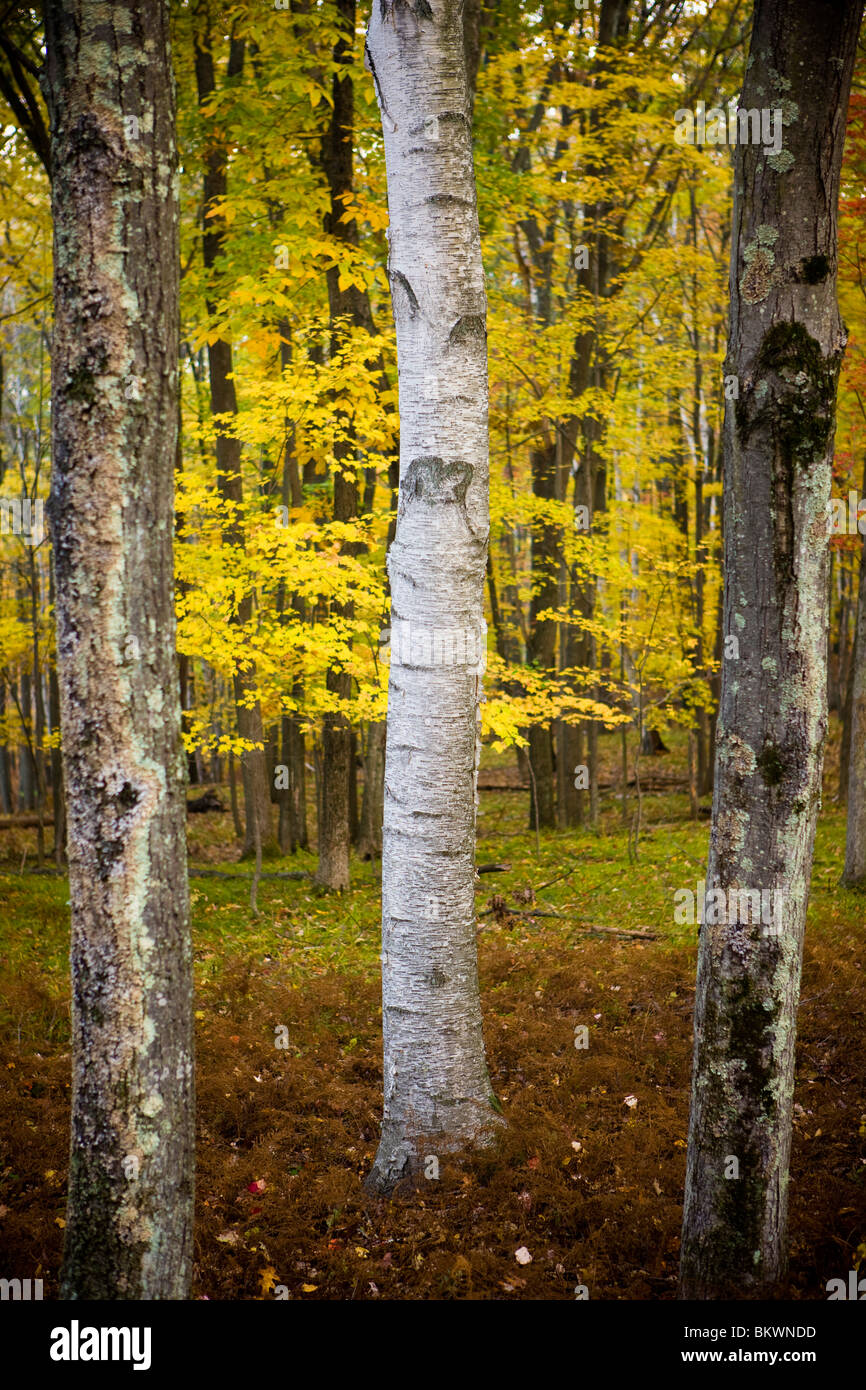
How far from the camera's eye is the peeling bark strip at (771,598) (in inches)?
127

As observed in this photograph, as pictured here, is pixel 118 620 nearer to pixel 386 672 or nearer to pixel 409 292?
pixel 409 292

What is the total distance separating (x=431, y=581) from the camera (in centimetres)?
455

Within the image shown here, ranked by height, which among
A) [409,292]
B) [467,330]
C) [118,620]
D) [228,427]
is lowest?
[118,620]

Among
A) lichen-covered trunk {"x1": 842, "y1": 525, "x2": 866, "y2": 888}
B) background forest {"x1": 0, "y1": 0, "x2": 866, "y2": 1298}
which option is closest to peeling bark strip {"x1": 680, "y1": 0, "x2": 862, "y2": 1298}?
background forest {"x1": 0, "y1": 0, "x2": 866, "y2": 1298}

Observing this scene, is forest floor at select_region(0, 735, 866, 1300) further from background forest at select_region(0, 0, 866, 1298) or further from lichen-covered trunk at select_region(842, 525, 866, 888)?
lichen-covered trunk at select_region(842, 525, 866, 888)

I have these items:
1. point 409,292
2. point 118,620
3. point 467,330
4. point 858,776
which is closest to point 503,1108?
point 118,620

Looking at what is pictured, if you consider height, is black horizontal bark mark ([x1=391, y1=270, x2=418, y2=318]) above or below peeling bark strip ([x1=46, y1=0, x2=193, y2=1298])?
above

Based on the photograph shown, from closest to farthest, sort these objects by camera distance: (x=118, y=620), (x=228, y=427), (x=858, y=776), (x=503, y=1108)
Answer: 1. (x=118, y=620)
2. (x=503, y=1108)
3. (x=858, y=776)
4. (x=228, y=427)

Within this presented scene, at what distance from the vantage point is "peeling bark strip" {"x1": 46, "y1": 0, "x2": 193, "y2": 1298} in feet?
9.40

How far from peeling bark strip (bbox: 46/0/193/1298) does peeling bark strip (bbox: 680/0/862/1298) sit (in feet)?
6.67

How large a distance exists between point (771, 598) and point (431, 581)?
5.89 feet

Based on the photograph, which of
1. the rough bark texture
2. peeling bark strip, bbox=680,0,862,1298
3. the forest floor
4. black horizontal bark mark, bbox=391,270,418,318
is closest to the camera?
peeling bark strip, bbox=680,0,862,1298

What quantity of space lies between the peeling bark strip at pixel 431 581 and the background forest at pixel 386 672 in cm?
33

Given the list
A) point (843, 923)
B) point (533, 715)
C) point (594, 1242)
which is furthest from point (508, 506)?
point (594, 1242)
